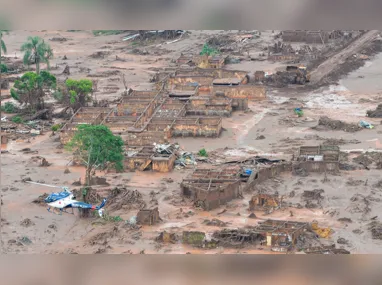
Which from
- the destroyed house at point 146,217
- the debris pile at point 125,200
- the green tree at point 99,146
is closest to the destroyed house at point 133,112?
the green tree at point 99,146

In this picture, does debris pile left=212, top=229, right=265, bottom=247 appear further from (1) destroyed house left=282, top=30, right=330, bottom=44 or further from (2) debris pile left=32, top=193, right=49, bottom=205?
(1) destroyed house left=282, top=30, right=330, bottom=44

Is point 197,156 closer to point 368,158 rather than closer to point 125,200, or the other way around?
point 125,200

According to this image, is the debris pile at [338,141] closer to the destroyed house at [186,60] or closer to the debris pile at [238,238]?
the debris pile at [238,238]

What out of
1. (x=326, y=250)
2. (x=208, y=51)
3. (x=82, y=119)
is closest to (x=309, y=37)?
(x=208, y=51)

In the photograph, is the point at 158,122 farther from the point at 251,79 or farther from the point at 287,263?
the point at 287,263

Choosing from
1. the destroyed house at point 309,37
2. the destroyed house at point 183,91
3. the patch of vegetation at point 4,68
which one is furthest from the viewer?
the destroyed house at point 309,37

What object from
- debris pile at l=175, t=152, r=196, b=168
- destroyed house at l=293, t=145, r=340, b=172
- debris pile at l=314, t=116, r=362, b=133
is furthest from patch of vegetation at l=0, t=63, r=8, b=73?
destroyed house at l=293, t=145, r=340, b=172
